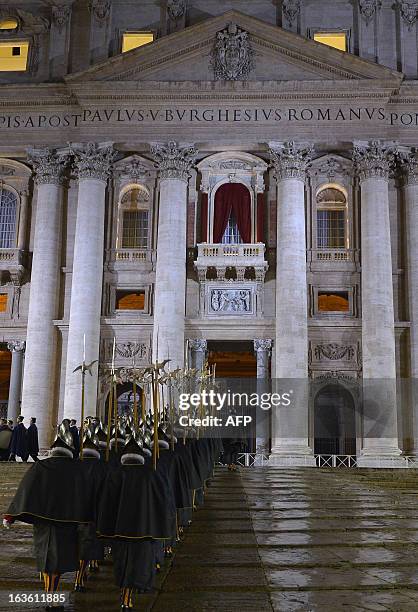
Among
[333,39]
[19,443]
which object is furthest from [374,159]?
[19,443]

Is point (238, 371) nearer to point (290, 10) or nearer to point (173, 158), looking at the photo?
point (173, 158)

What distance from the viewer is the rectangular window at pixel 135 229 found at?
106ft

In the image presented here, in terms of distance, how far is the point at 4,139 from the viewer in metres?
32.3

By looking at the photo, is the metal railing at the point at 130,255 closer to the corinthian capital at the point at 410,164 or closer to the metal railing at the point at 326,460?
the metal railing at the point at 326,460

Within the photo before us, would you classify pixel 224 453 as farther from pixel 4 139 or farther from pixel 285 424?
pixel 4 139

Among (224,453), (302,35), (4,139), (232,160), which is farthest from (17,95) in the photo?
(224,453)

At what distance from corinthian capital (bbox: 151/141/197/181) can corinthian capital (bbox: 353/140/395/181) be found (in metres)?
6.60

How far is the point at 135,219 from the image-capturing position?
1289 inches

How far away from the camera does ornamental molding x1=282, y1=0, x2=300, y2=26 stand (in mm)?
33000

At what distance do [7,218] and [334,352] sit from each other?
47.9 feet

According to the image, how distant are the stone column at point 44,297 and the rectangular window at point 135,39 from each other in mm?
5864

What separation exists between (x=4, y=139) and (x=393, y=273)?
16.7 meters

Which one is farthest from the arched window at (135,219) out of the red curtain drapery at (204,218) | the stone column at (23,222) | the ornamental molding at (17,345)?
the ornamental molding at (17,345)

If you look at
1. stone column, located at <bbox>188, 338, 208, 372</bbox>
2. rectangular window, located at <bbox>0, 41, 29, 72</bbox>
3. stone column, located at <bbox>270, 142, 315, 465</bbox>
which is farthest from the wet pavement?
rectangular window, located at <bbox>0, 41, 29, 72</bbox>
